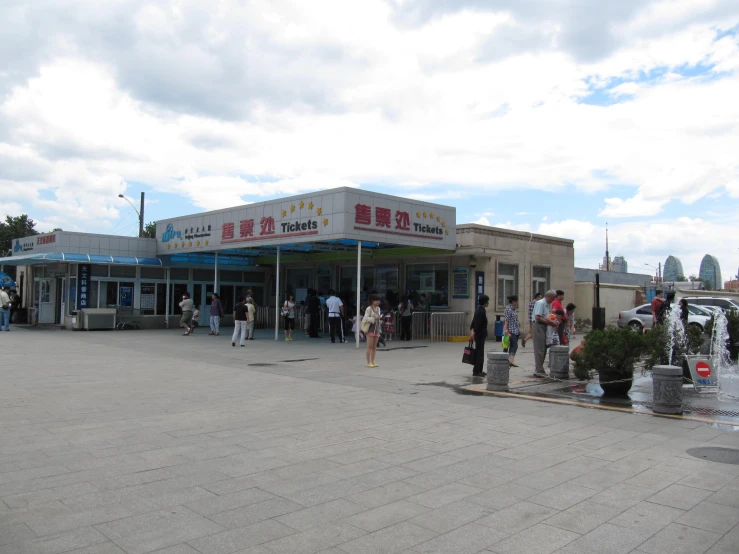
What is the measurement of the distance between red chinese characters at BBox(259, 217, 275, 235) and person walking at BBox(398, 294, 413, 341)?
18.1ft

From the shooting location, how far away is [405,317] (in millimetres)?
22297

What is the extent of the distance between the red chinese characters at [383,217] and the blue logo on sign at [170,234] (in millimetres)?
11417

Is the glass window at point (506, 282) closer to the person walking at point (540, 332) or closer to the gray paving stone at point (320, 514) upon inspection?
the person walking at point (540, 332)

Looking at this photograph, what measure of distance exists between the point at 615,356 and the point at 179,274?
23110 millimetres

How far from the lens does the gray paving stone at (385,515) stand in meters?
4.47

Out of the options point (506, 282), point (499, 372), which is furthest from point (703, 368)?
point (506, 282)

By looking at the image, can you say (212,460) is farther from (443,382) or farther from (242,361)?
(242,361)

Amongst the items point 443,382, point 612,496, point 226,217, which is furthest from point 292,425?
point 226,217

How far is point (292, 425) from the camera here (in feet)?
25.5

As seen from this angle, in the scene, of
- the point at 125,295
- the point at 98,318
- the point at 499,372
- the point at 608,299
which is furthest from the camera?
the point at 608,299

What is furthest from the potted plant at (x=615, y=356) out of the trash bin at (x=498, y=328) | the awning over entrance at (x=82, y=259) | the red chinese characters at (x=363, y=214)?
the awning over entrance at (x=82, y=259)

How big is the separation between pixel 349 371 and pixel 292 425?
5694 millimetres

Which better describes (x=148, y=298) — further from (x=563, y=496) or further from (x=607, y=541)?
(x=607, y=541)

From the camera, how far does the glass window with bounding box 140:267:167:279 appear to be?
28.1 m
